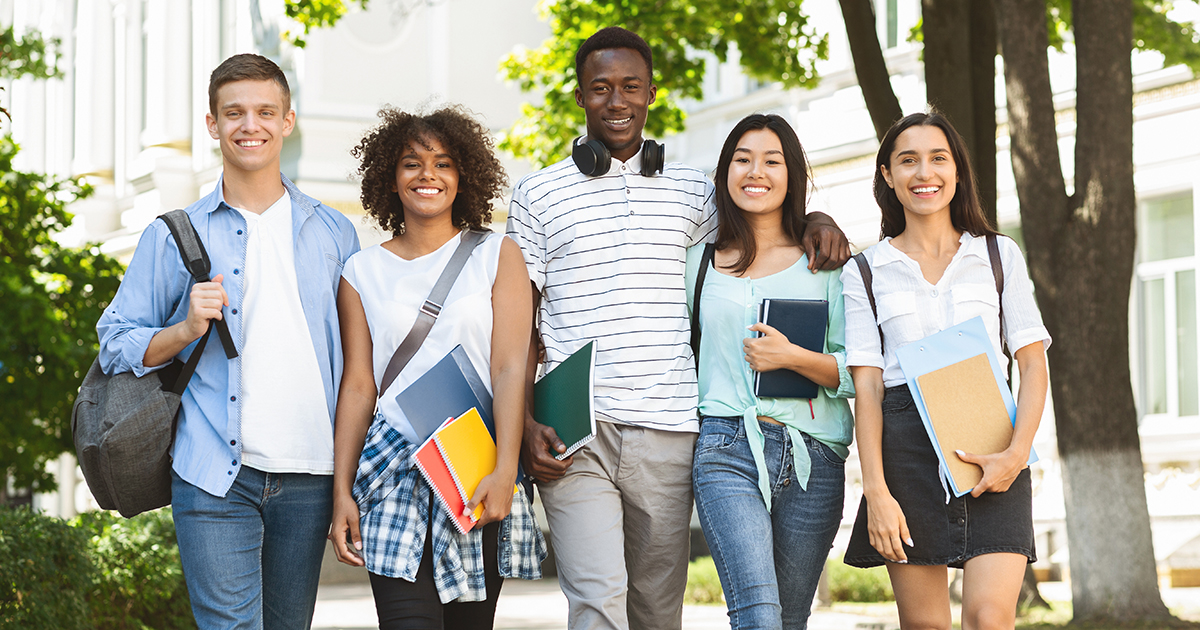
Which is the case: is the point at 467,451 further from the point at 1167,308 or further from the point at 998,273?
the point at 1167,308

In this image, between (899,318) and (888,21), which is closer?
(899,318)

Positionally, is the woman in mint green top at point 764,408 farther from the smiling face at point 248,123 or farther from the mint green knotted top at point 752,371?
the smiling face at point 248,123

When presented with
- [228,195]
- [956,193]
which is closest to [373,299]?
[228,195]

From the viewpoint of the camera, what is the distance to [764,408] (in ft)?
14.0

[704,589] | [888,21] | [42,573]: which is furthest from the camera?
[888,21]

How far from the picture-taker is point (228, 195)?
4168 millimetres

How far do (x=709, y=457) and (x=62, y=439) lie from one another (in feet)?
25.4

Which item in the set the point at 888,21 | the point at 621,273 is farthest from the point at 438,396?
the point at 888,21

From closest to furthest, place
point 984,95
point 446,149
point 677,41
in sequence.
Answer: point 446,149 < point 984,95 < point 677,41

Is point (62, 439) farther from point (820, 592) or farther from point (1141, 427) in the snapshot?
point (1141, 427)

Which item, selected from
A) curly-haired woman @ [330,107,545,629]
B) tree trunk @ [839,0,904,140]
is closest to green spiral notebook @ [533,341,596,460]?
curly-haired woman @ [330,107,545,629]

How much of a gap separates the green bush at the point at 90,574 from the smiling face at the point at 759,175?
191 inches

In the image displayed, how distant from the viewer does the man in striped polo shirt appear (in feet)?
14.1

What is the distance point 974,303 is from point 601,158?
1.32 metres
